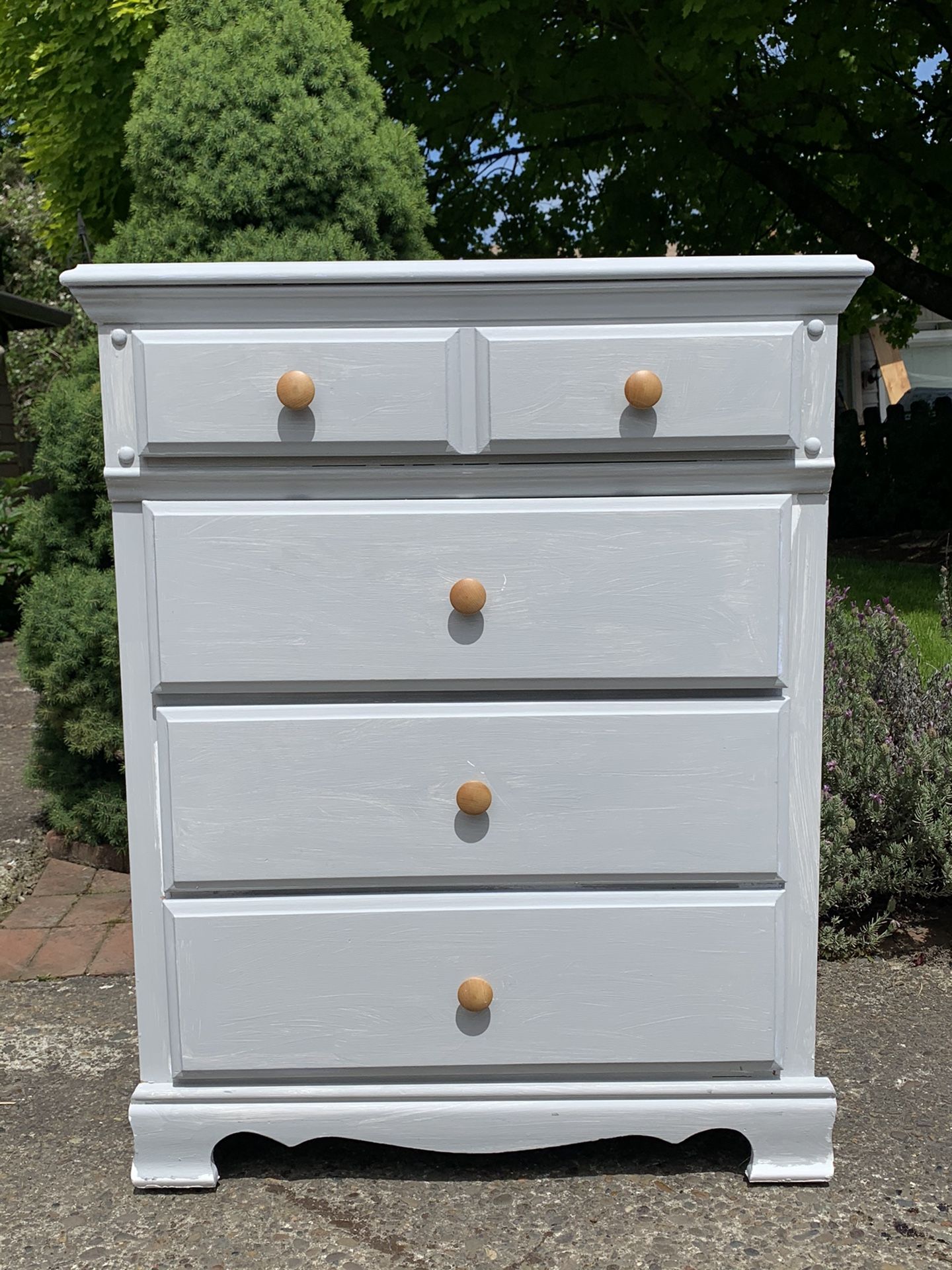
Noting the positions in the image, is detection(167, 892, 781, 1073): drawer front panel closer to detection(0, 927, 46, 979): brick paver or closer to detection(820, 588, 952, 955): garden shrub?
detection(820, 588, 952, 955): garden shrub

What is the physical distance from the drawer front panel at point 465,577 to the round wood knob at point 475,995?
0.52 m

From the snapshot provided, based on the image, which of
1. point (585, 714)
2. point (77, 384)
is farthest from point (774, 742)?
point (77, 384)

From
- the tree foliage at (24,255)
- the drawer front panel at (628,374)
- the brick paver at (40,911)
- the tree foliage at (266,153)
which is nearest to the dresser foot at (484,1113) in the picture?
the drawer front panel at (628,374)

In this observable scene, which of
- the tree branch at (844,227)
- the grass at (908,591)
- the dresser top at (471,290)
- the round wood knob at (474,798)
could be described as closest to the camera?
the dresser top at (471,290)

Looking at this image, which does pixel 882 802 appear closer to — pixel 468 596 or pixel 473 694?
pixel 473 694

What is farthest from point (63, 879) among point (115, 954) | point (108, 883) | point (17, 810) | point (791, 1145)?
point (791, 1145)

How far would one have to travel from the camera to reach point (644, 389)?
1805mm

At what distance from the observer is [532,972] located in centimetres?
196

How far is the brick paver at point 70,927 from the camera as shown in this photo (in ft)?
9.95

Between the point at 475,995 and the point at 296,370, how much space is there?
3.53ft

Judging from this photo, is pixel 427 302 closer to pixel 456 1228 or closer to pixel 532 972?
pixel 532 972

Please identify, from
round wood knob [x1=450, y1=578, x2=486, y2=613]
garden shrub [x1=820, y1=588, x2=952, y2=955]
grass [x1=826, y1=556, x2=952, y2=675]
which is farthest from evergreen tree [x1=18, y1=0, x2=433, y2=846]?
grass [x1=826, y1=556, x2=952, y2=675]

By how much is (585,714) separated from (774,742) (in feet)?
1.06

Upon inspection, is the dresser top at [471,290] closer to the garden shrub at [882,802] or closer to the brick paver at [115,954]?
the garden shrub at [882,802]
